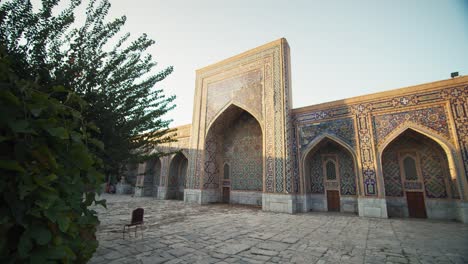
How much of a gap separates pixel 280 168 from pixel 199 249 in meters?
5.78

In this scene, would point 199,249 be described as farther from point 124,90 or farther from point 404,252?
point 404,252

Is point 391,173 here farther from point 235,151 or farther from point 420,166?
point 235,151

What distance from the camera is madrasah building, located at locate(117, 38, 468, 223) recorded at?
23.5 ft

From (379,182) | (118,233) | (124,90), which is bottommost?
(118,233)

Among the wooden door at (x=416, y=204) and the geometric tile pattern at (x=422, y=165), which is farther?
the wooden door at (x=416, y=204)

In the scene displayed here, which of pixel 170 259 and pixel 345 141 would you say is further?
pixel 345 141

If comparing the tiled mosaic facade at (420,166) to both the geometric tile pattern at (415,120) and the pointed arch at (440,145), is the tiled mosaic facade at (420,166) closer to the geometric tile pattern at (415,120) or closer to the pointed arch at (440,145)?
the pointed arch at (440,145)

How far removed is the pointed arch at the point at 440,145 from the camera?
6591 mm

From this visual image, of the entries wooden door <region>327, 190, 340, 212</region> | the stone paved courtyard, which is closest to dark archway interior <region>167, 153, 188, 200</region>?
the stone paved courtyard

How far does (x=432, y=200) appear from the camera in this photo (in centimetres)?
747

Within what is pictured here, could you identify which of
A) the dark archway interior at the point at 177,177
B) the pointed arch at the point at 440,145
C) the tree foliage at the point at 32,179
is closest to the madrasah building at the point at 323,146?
the pointed arch at the point at 440,145

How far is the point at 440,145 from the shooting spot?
23.6 feet

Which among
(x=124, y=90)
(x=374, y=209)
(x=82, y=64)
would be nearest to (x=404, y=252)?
(x=374, y=209)

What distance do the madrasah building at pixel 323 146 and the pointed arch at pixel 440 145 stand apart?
25mm
